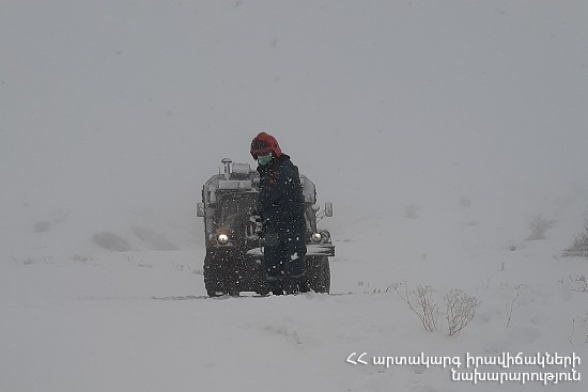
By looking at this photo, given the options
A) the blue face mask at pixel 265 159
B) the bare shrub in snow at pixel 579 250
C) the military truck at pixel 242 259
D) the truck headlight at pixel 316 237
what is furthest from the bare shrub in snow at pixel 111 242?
the blue face mask at pixel 265 159

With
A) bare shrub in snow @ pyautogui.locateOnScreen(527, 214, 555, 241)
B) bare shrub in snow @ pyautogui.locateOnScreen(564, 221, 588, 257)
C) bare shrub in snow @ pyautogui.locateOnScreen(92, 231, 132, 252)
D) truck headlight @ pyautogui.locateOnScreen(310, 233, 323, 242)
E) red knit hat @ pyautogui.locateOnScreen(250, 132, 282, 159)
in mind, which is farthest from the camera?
bare shrub in snow @ pyautogui.locateOnScreen(92, 231, 132, 252)

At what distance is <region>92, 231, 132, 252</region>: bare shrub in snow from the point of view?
95.1 ft

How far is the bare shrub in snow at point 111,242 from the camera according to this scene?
1142 inches

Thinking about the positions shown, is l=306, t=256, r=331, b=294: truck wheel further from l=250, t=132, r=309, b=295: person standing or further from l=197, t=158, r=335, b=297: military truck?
l=250, t=132, r=309, b=295: person standing

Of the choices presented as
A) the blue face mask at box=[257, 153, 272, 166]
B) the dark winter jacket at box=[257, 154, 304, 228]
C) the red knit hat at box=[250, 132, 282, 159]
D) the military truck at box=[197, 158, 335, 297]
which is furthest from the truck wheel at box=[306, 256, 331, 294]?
the red knit hat at box=[250, 132, 282, 159]

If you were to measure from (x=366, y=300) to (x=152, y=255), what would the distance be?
513 inches

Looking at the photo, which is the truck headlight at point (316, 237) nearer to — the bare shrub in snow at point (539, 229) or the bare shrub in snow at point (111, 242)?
the bare shrub in snow at point (539, 229)

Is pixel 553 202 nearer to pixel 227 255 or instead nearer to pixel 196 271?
pixel 196 271

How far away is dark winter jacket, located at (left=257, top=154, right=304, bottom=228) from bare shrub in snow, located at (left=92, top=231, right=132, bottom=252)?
25.5 meters

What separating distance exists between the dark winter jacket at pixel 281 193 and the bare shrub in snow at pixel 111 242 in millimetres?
25506

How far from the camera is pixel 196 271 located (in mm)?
12492

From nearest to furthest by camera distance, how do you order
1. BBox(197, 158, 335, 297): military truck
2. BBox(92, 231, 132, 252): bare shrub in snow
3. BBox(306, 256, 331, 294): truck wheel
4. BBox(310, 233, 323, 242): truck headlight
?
BBox(197, 158, 335, 297): military truck → BBox(306, 256, 331, 294): truck wheel → BBox(310, 233, 323, 242): truck headlight → BBox(92, 231, 132, 252): bare shrub in snow

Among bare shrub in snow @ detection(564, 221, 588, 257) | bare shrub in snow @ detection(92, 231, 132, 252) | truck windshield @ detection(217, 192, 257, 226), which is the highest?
truck windshield @ detection(217, 192, 257, 226)

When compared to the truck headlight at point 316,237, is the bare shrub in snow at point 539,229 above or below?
below
